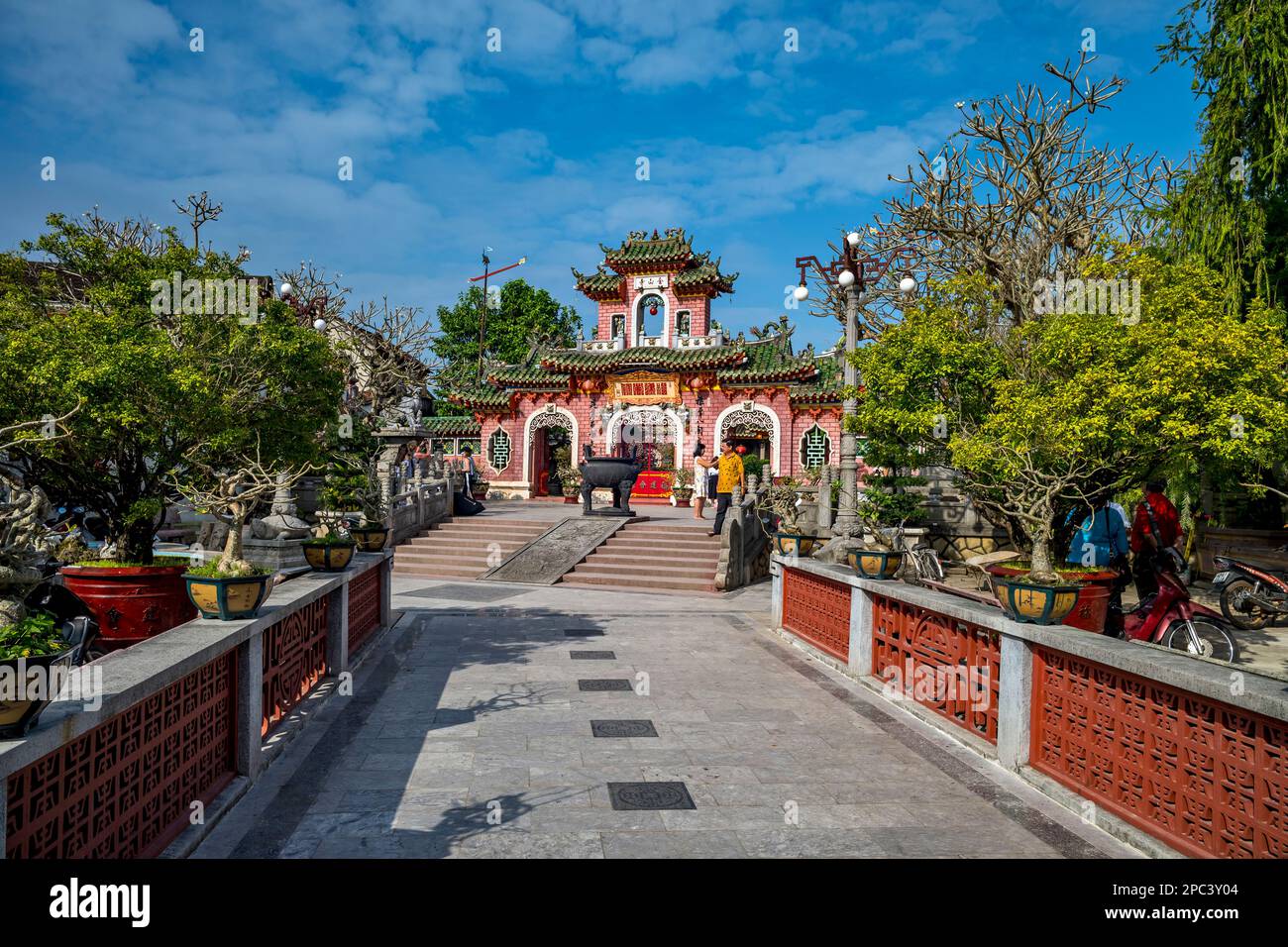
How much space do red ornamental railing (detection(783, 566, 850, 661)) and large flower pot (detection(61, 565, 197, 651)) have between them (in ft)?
21.2

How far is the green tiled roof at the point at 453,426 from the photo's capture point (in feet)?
116

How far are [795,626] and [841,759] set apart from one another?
4.58 m

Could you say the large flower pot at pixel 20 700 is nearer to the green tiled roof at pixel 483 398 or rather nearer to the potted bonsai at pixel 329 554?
the potted bonsai at pixel 329 554

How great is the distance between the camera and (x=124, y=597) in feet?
23.3

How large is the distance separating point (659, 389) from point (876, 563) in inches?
889

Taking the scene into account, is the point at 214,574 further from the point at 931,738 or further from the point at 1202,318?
the point at 1202,318

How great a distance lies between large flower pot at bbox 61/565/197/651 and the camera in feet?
23.1

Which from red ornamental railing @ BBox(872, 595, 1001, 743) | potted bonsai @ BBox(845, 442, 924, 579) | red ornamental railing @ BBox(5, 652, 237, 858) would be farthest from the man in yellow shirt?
red ornamental railing @ BBox(5, 652, 237, 858)

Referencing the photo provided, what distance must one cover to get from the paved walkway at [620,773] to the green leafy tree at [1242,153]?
1036 cm

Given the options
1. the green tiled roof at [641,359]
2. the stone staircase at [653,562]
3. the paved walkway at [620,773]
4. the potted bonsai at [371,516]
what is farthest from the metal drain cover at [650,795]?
the green tiled roof at [641,359]

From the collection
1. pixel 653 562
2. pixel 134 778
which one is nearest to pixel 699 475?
pixel 653 562

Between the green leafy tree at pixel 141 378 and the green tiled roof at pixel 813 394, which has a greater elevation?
the green tiled roof at pixel 813 394

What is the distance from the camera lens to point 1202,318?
966 cm
